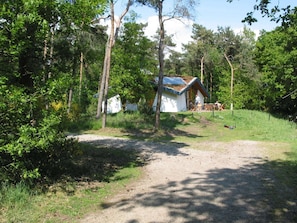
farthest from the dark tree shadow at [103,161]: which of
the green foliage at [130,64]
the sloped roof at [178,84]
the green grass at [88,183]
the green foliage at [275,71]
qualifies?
the green foliage at [275,71]

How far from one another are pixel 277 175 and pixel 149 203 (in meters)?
4.37

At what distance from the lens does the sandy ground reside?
5426mm

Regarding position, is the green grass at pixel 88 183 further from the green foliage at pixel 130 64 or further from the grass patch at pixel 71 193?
the green foliage at pixel 130 64

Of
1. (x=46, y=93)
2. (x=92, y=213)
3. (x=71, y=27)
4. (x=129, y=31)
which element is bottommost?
(x=92, y=213)

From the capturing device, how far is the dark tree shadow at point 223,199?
543 cm

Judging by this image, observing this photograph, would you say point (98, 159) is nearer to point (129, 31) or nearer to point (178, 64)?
point (129, 31)

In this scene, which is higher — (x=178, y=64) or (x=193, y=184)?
(x=178, y=64)

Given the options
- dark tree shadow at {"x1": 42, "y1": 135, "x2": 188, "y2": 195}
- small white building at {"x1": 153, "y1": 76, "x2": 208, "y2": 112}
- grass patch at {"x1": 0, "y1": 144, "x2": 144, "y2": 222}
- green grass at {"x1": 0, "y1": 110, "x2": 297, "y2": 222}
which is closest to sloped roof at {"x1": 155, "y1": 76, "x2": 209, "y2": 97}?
small white building at {"x1": 153, "y1": 76, "x2": 208, "y2": 112}

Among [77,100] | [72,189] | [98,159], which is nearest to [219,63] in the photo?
[77,100]

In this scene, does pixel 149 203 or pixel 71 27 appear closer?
pixel 149 203

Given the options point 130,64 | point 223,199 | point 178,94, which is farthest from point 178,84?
point 223,199

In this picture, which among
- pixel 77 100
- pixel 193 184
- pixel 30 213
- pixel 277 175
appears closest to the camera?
pixel 30 213

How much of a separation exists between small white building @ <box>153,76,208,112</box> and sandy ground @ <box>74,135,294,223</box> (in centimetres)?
2293

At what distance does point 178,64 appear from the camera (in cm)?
5856
